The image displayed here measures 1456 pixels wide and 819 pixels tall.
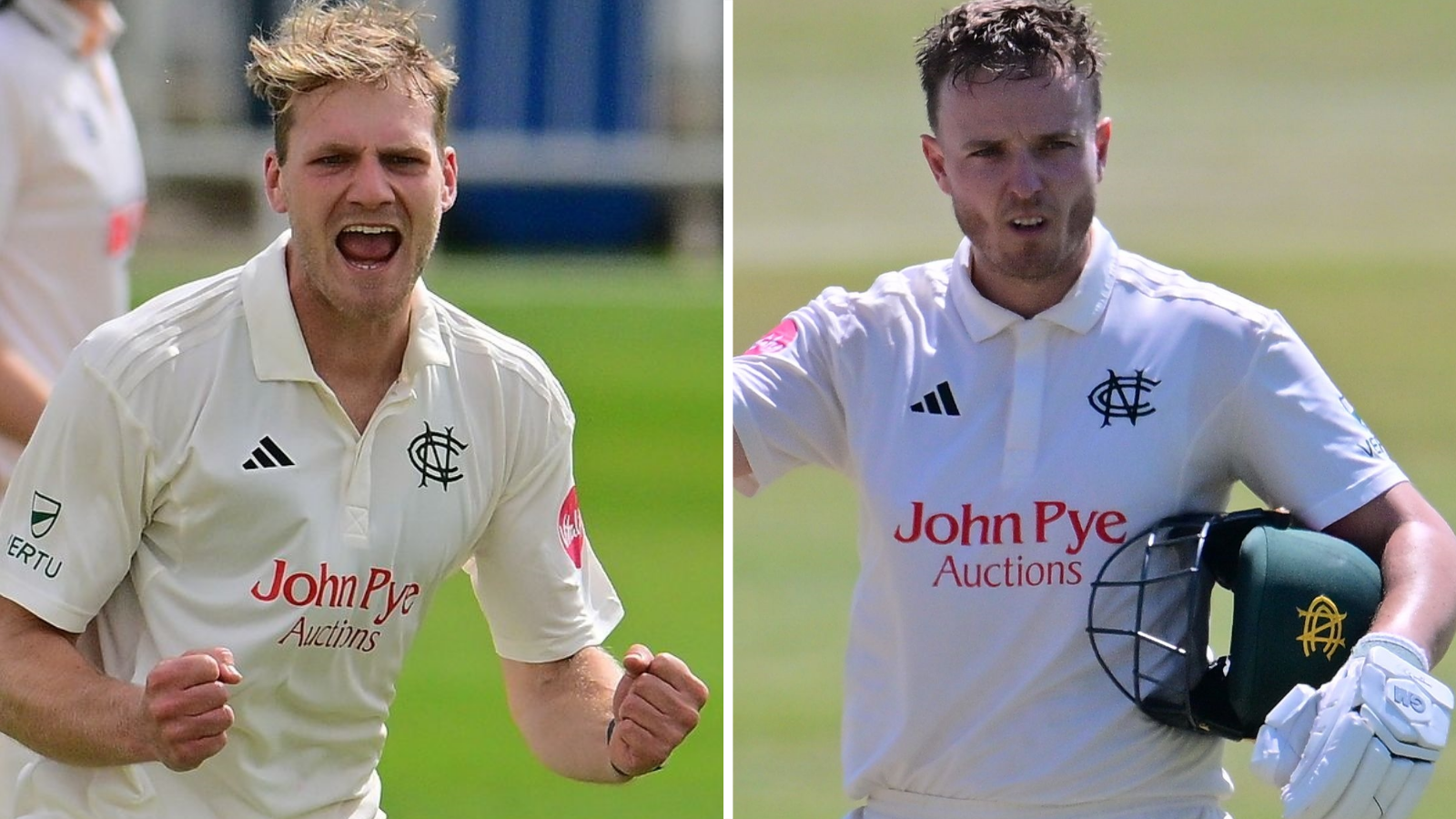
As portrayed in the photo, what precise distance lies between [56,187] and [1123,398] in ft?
7.82

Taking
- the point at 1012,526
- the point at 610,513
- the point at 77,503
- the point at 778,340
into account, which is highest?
the point at 778,340

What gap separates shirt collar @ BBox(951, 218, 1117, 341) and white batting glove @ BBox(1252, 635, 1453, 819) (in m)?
0.69

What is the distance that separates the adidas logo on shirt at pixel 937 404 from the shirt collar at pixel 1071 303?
0.33 feet

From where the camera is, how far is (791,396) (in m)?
3.60

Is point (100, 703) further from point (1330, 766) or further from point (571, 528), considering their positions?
point (1330, 766)

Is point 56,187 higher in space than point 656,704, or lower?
higher

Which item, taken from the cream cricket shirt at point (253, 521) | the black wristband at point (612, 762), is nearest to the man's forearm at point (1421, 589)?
the black wristband at point (612, 762)

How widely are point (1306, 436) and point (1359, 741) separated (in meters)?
0.52

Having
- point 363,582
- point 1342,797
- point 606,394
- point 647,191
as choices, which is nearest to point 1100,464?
point 1342,797

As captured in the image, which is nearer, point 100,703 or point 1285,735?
point 100,703

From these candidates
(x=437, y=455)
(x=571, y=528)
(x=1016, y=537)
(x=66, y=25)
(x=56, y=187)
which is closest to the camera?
(x=437, y=455)

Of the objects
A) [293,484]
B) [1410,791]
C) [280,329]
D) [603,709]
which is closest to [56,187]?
[280,329]

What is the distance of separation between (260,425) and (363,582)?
26 centimetres

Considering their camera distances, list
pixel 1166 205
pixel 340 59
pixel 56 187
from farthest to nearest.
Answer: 1. pixel 1166 205
2. pixel 56 187
3. pixel 340 59
